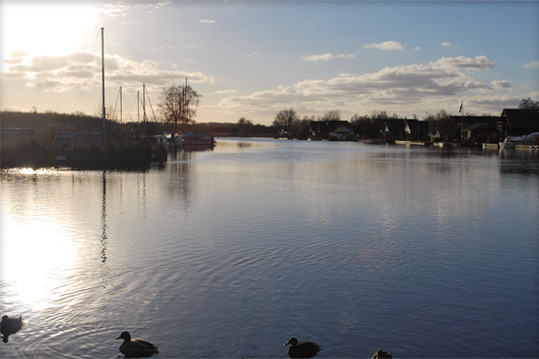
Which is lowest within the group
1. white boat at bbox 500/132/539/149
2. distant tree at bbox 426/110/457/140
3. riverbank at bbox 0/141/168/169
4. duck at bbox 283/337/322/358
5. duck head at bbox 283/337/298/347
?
duck at bbox 283/337/322/358

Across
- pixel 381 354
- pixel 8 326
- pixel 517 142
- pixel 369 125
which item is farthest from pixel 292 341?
pixel 369 125

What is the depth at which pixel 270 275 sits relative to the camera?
417 inches

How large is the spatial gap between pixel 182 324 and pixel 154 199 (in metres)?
13.9

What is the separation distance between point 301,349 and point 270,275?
3520 mm

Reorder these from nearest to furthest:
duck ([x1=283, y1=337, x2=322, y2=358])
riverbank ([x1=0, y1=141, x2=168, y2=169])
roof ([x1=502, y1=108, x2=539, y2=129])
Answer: duck ([x1=283, y1=337, x2=322, y2=358]) < riverbank ([x1=0, y1=141, x2=168, y2=169]) < roof ([x1=502, y1=108, x2=539, y2=129])

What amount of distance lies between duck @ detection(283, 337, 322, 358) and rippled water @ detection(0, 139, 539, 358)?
168 millimetres

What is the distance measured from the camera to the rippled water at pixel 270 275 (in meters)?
7.71

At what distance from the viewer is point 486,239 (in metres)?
14.2

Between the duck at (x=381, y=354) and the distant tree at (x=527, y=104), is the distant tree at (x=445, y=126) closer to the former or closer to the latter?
the distant tree at (x=527, y=104)

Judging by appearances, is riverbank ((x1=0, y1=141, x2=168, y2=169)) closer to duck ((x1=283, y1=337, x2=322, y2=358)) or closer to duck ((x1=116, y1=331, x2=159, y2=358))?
duck ((x1=116, y1=331, x2=159, y2=358))

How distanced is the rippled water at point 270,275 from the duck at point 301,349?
17 cm

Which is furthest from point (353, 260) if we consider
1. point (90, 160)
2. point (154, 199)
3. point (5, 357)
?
point (90, 160)

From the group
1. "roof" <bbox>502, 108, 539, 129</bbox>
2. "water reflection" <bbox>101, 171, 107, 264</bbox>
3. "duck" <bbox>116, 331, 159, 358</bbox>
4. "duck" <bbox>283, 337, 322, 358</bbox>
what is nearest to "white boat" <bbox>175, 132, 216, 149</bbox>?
"roof" <bbox>502, 108, 539, 129</bbox>

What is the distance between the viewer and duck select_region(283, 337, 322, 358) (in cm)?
710
